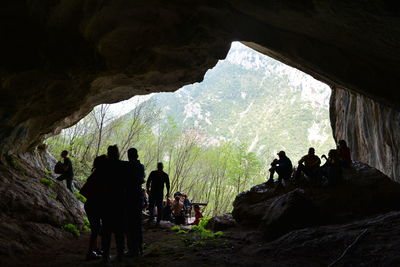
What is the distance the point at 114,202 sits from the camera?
547 centimetres

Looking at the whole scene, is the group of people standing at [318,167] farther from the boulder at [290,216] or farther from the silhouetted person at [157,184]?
the silhouetted person at [157,184]

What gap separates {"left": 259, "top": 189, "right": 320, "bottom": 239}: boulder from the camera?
758 cm

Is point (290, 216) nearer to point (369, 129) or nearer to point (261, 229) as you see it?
point (261, 229)

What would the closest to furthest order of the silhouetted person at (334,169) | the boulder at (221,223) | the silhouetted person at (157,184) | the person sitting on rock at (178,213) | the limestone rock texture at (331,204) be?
the limestone rock texture at (331,204)
the silhouetted person at (334,169)
the silhouetted person at (157,184)
the boulder at (221,223)
the person sitting on rock at (178,213)

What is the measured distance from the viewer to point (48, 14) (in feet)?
24.1

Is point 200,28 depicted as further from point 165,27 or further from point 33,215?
point 33,215

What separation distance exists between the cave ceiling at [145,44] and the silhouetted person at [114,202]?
151 inches

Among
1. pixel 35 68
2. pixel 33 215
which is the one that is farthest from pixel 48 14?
pixel 33 215

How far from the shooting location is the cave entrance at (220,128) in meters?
31.8

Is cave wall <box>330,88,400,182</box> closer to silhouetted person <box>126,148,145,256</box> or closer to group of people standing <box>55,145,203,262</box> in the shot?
silhouetted person <box>126,148,145,256</box>

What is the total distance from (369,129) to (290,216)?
7.19 m

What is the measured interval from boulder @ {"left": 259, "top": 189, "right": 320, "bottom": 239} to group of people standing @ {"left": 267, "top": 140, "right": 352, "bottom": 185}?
198 cm

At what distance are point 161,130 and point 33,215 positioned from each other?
28.5 m

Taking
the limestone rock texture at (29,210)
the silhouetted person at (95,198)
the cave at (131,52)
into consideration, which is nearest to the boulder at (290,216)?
the cave at (131,52)
